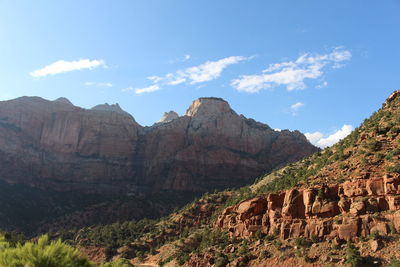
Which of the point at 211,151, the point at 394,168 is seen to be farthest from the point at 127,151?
the point at 394,168

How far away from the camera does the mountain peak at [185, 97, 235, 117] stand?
135125 millimetres

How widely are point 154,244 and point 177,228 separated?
4355 mm

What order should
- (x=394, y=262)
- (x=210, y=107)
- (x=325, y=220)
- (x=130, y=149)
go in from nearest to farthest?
(x=394, y=262) → (x=325, y=220) → (x=130, y=149) → (x=210, y=107)

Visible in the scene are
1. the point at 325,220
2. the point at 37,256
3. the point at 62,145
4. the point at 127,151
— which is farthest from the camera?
the point at 127,151

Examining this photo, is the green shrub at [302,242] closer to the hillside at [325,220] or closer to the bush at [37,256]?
the hillside at [325,220]

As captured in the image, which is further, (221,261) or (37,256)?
(221,261)

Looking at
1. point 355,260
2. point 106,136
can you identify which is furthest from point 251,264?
point 106,136

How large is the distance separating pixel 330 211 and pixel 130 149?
97.1m

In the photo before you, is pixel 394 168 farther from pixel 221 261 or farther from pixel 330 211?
pixel 221 261

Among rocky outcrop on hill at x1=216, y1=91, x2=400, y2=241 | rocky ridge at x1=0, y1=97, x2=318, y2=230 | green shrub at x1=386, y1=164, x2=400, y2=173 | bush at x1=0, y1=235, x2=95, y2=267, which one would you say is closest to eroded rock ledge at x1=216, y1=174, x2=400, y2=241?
rocky outcrop on hill at x1=216, y1=91, x2=400, y2=241

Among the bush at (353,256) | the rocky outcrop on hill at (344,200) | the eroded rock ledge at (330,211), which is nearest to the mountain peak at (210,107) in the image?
the rocky outcrop on hill at (344,200)

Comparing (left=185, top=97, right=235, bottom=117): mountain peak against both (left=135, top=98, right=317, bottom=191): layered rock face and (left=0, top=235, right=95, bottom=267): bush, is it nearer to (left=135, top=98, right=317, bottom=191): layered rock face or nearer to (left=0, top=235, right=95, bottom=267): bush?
(left=135, top=98, right=317, bottom=191): layered rock face

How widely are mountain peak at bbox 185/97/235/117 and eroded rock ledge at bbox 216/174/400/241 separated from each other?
92805 millimetres

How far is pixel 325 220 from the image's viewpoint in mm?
34844
